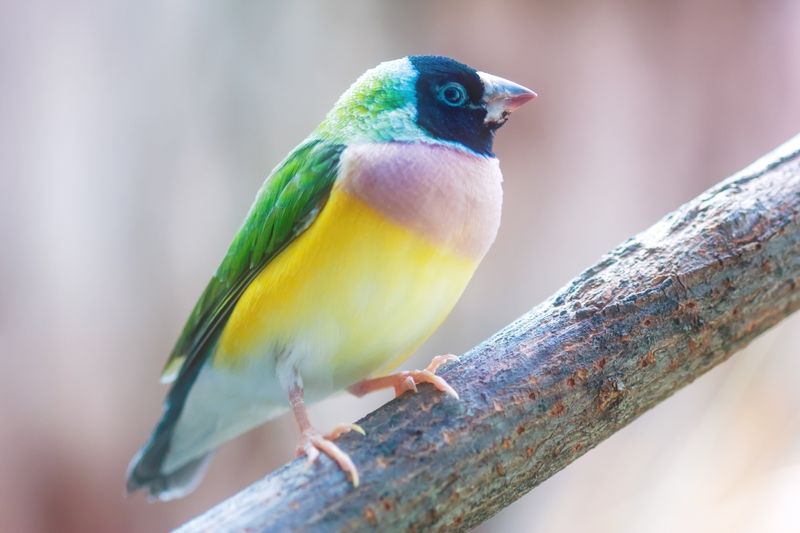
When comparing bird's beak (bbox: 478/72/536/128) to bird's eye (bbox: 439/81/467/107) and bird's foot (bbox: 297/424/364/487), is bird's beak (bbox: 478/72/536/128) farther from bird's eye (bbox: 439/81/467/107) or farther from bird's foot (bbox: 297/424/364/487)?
bird's foot (bbox: 297/424/364/487)

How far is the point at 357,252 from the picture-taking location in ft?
5.26

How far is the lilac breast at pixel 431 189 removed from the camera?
63.6 inches

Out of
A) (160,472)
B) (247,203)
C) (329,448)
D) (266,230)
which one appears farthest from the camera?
(247,203)

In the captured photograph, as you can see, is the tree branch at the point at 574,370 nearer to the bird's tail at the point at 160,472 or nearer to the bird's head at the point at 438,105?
the bird's head at the point at 438,105

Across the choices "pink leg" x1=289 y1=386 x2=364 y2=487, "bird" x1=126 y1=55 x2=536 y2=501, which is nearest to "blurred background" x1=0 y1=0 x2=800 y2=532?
"bird" x1=126 y1=55 x2=536 y2=501

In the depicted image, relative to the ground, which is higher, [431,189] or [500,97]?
[500,97]

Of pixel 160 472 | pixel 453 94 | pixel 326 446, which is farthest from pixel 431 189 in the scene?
pixel 160 472

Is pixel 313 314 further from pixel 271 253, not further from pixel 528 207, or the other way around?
pixel 528 207

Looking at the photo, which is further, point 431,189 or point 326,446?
point 431,189

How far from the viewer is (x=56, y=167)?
129 inches

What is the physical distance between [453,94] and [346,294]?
2.02 ft

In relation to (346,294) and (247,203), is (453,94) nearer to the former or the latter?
(346,294)

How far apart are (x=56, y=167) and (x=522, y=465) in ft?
8.91

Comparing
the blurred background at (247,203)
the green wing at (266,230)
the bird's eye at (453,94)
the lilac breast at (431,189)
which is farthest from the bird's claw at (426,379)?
the blurred background at (247,203)
